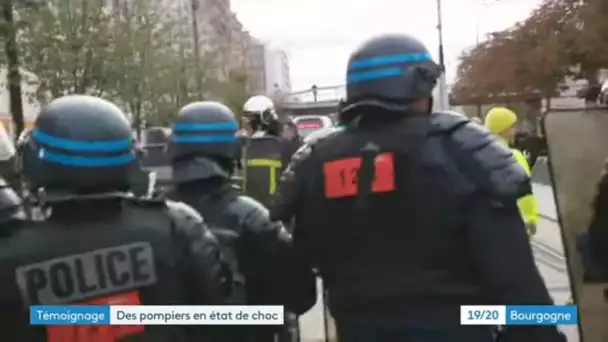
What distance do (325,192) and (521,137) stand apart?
17.6 feet

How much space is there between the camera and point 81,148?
253 cm

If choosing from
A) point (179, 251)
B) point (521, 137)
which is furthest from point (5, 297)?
point (521, 137)

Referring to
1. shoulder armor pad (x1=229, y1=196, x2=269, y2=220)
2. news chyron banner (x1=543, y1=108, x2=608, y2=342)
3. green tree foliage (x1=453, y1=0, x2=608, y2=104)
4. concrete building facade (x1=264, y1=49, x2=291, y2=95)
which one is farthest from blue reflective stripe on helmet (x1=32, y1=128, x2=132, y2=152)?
concrete building facade (x1=264, y1=49, x2=291, y2=95)

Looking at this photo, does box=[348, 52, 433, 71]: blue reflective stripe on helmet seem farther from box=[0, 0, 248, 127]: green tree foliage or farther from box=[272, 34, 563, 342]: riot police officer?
box=[0, 0, 248, 127]: green tree foliage

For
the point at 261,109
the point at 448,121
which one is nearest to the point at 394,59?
the point at 448,121

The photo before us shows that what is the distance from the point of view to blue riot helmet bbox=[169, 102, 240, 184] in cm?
362

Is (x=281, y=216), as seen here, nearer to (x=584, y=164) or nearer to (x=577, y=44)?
(x=584, y=164)

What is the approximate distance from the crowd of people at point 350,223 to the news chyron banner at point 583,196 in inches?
29.5

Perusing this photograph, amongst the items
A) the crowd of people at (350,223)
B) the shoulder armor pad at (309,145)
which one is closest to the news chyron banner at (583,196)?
the crowd of people at (350,223)

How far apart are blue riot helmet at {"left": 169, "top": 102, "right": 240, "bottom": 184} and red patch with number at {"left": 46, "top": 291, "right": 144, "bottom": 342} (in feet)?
3.73

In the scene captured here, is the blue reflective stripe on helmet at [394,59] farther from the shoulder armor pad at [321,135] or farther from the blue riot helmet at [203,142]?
the blue riot helmet at [203,142]

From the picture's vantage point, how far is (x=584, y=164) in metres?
3.41

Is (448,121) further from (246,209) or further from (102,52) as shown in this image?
(102,52)

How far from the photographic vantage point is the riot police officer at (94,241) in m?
2.44
